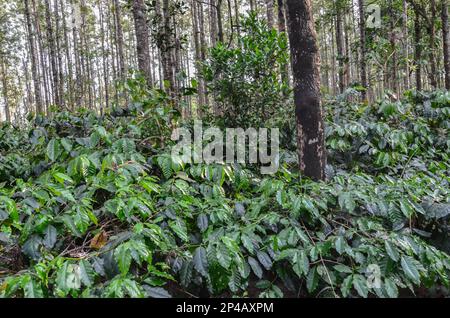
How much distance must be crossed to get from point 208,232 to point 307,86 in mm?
1577

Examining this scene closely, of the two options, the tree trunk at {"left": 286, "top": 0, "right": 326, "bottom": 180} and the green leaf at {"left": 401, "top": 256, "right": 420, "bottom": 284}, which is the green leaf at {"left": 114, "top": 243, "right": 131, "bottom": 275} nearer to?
the green leaf at {"left": 401, "top": 256, "right": 420, "bottom": 284}

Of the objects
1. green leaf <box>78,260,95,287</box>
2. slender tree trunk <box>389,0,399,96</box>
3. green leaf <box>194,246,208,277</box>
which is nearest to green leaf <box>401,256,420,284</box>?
green leaf <box>194,246,208,277</box>

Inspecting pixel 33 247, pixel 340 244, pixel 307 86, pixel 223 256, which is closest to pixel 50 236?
pixel 33 247

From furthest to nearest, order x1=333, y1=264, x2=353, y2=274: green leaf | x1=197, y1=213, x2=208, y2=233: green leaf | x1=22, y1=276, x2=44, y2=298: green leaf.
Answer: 1. x1=197, y1=213, x2=208, y2=233: green leaf
2. x1=333, y1=264, x2=353, y2=274: green leaf
3. x1=22, y1=276, x2=44, y2=298: green leaf

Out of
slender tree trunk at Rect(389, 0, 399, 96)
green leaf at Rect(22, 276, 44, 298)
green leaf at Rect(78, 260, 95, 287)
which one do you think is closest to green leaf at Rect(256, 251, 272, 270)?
green leaf at Rect(78, 260, 95, 287)

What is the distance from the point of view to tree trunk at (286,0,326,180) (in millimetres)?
3105

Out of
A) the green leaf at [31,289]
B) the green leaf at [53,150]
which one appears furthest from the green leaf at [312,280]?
the green leaf at [53,150]

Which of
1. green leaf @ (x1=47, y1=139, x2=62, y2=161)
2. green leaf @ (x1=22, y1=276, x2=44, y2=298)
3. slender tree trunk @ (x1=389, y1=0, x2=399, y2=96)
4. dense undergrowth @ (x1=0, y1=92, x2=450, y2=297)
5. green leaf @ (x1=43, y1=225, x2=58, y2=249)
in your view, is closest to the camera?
green leaf @ (x1=22, y1=276, x2=44, y2=298)

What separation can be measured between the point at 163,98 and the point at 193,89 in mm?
386

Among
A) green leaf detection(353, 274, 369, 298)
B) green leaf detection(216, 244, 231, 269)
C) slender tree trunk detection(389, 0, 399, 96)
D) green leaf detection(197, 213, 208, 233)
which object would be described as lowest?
green leaf detection(353, 274, 369, 298)

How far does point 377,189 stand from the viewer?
2770mm

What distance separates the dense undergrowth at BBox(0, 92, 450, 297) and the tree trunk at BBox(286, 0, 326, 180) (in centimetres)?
21

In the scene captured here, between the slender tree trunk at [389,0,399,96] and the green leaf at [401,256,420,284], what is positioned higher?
the slender tree trunk at [389,0,399,96]

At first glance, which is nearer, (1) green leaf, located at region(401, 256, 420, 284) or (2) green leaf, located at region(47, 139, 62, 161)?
(1) green leaf, located at region(401, 256, 420, 284)
